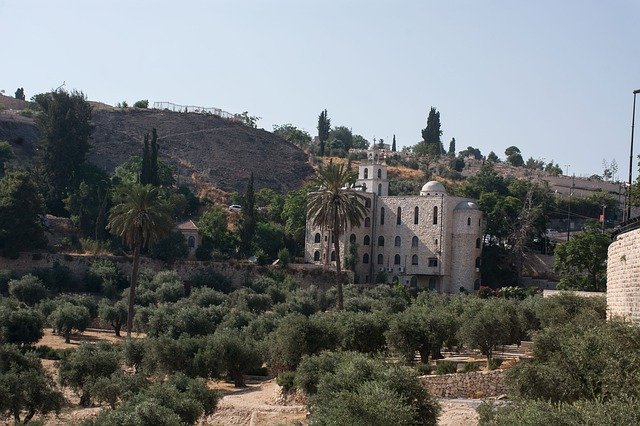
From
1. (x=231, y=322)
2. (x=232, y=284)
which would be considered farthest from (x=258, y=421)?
(x=232, y=284)

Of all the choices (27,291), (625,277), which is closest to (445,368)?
(625,277)

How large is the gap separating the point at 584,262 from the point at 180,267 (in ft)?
90.9

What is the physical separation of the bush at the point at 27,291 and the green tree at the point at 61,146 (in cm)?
1884

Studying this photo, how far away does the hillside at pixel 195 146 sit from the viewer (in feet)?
348

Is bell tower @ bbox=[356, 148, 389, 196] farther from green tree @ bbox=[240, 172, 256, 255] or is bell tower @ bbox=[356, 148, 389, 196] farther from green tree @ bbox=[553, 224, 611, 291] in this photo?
green tree @ bbox=[553, 224, 611, 291]

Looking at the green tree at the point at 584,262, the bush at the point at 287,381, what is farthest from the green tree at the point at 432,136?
the bush at the point at 287,381

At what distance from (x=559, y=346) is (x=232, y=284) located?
137 ft

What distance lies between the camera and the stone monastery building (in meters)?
75.3

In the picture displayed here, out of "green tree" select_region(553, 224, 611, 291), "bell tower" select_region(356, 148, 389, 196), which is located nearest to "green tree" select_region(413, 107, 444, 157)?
"bell tower" select_region(356, 148, 389, 196)

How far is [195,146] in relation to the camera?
114 meters

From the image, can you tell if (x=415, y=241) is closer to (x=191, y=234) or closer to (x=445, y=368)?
(x=191, y=234)

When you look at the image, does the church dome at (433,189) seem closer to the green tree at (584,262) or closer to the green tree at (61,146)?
the green tree at (584,262)

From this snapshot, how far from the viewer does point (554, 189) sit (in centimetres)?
11694

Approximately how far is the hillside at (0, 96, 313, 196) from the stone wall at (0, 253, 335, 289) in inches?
1249
